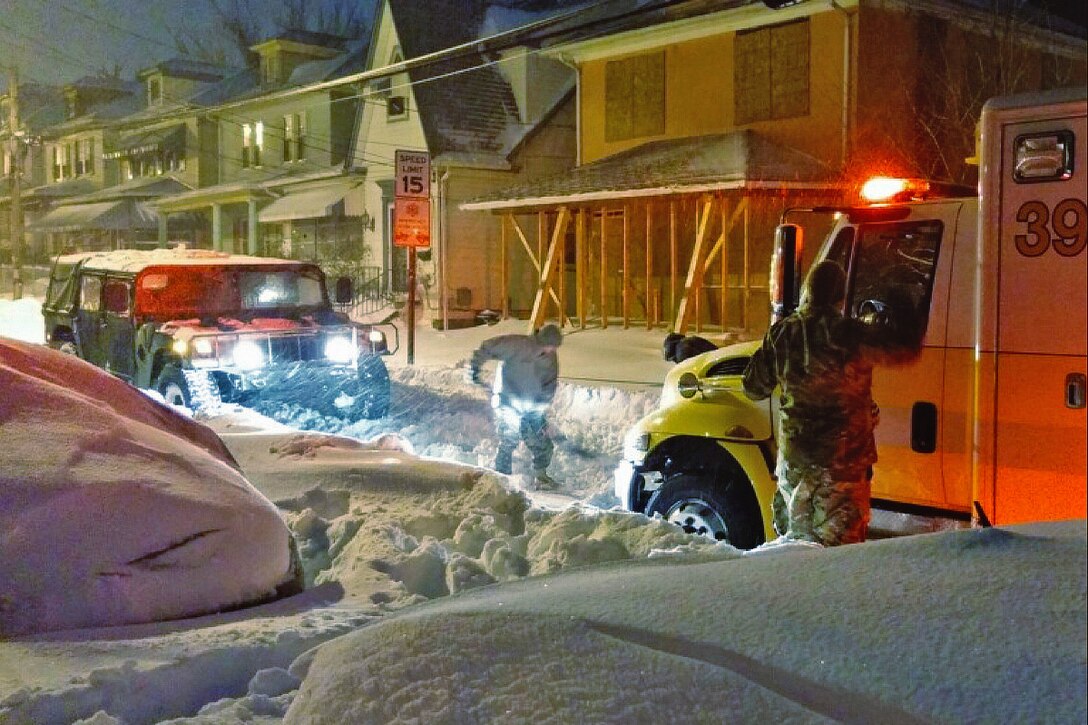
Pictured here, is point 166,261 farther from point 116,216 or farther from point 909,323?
point 116,216

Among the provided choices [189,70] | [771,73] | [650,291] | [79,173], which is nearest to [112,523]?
[771,73]

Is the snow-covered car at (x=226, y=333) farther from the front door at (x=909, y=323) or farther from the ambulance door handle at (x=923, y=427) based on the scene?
the ambulance door handle at (x=923, y=427)

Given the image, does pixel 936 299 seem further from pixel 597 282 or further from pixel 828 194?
pixel 597 282

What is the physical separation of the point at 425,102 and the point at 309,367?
55.3 ft

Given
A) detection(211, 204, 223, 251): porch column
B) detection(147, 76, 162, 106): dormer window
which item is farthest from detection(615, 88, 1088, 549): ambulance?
detection(147, 76, 162, 106): dormer window

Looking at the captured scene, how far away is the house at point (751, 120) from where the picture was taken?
18297 mm

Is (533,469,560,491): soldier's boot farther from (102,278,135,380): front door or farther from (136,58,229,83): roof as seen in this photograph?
(136,58,229,83): roof

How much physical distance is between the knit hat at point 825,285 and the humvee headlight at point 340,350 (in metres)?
7.43

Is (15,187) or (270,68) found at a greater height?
(270,68)

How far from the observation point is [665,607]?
9.98 feet

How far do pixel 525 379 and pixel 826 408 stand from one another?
421cm

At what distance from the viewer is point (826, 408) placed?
5297mm

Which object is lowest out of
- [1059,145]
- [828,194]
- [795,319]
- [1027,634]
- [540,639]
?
[540,639]

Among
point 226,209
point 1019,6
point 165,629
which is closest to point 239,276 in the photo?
point 165,629
